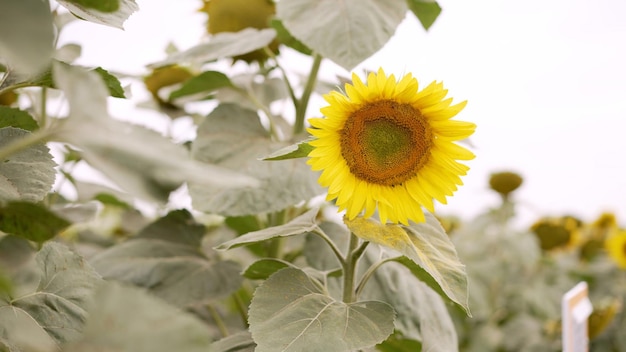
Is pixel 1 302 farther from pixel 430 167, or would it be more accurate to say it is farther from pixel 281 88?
pixel 281 88

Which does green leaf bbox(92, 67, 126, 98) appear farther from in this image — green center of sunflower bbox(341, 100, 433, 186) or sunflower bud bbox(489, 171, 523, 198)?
sunflower bud bbox(489, 171, 523, 198)

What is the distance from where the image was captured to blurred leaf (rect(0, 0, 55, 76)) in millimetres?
231

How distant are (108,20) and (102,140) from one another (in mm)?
225

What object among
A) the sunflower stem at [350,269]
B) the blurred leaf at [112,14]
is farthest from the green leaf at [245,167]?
the blurred leaf at [112,14]

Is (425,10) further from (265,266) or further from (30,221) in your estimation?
(30,221)

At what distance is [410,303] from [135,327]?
474 mm

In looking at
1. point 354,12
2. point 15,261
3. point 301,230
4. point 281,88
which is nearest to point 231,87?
point 281,88

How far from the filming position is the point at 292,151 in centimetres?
47

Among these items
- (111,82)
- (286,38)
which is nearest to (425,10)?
(286,38)

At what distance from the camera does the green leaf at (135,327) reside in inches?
8.5

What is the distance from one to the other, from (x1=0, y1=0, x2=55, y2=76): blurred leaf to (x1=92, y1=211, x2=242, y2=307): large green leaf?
48 cm

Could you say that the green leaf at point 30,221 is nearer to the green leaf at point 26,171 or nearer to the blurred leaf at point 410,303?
the green leaf at point 26,171

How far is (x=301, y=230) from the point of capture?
1.63 ft

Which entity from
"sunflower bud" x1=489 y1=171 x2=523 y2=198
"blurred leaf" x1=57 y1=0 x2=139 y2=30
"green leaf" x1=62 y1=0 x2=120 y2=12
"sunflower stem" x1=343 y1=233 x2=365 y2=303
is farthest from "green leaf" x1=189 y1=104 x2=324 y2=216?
"sunflower bud" x1=489 y1=171 x2=523 y2=198
